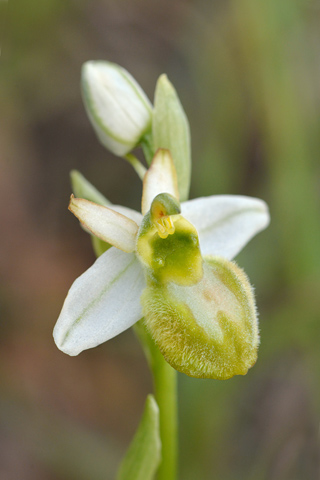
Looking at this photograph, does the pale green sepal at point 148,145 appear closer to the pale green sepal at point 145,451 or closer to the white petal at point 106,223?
the white petal at point 106,223

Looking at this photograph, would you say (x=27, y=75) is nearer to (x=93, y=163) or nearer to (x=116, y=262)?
(x=93, y=163)

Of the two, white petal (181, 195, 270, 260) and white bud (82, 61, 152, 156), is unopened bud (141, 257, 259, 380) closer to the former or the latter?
white petal (181, 195, 270, 260)

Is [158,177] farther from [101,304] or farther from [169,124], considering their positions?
[101,304]

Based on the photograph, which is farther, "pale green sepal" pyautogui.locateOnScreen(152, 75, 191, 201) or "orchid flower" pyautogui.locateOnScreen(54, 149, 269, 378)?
"pale green sepal" pyautogui.locateOnScreen(152, 75, 191, 201)

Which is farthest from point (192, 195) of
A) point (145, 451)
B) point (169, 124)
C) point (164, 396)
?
point (145, 451)

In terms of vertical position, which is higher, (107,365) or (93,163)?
(93,163)

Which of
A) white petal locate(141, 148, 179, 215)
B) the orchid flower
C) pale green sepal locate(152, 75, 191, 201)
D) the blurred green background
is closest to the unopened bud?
the orchid flower

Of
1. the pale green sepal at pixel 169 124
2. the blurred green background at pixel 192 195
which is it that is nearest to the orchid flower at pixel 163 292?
the pale green sepal at pixel 169 124

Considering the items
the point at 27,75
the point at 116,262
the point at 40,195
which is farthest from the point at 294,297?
the point at 27,75
